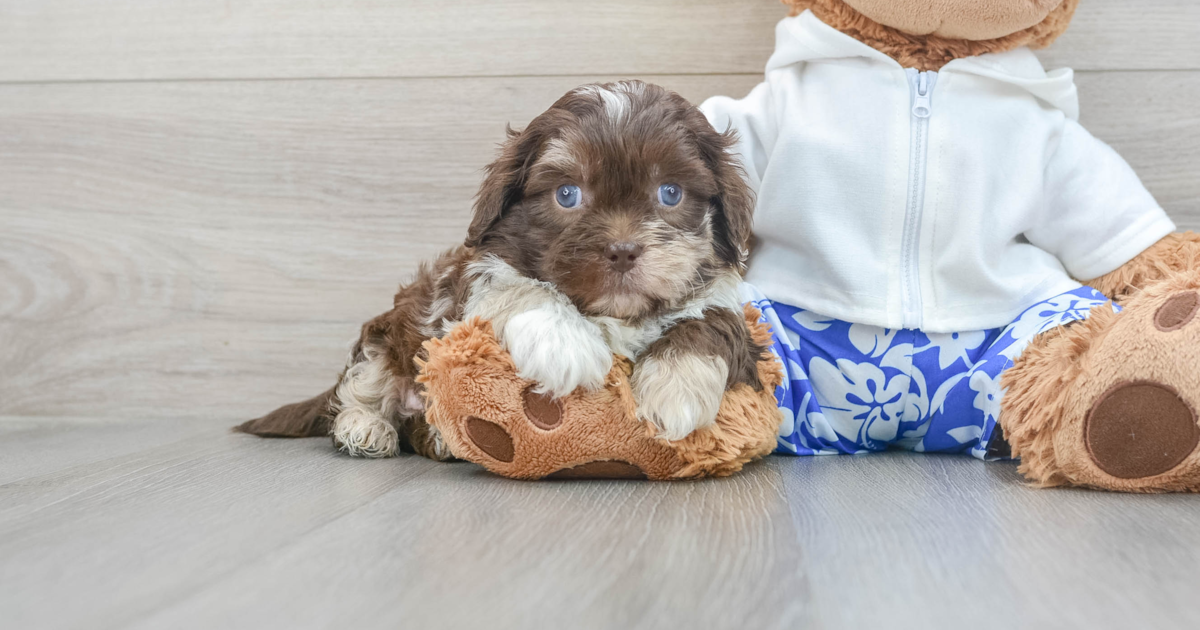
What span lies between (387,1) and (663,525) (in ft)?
4.85

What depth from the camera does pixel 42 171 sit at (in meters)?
2.13

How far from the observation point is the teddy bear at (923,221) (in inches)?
60.4

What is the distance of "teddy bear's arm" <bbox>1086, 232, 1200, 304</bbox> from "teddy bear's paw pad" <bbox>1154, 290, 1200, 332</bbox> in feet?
0.90

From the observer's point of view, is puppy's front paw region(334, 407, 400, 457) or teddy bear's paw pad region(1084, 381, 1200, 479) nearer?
teddy bear's paw pad region(1084, 381, 1200, 479)

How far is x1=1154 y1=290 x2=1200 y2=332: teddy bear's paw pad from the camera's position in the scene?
1.22 meters

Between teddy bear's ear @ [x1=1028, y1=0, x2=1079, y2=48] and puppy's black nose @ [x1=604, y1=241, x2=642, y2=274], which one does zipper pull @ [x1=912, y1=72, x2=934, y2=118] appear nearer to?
teddy bear's ear @ [x1=1028, y1=0, x2=1079, y2=48]

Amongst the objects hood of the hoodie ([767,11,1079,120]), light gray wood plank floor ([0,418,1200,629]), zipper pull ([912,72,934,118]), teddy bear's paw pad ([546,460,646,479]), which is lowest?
teddy bear's paw pad ([546,460,646,479])

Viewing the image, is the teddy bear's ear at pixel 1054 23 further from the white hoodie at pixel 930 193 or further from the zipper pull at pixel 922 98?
the zipper pull at pixel 922 98

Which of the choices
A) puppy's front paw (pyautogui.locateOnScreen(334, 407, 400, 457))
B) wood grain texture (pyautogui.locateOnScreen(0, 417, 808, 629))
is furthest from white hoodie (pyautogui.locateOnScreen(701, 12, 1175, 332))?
puppy's front paw (pyautogui.locateOnScreen(334, 407, 400, 457))

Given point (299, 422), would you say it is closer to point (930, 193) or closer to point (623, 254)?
point (623, 254)

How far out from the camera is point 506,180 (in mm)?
1348

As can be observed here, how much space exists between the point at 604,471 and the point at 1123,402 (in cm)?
71

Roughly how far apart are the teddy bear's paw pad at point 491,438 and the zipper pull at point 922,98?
89 centimetres

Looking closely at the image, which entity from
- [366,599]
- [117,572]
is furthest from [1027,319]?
[117,572]
